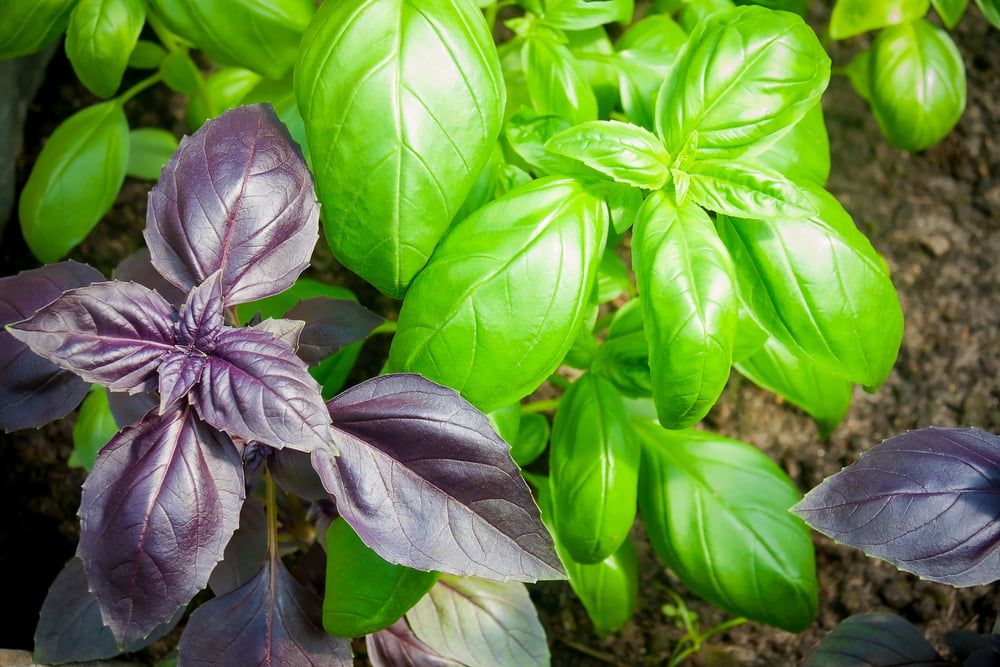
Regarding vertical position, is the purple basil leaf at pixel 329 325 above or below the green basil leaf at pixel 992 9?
below

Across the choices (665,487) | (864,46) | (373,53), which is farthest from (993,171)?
(373,53)

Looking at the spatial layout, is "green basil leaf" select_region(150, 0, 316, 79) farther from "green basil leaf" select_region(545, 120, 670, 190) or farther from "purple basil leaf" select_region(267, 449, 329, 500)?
"purple basil leaf" select_region(267, 449, 329, 500)

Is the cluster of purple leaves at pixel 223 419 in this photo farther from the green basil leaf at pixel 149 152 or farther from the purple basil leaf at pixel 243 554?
the green basil leaf at pixel 149 152

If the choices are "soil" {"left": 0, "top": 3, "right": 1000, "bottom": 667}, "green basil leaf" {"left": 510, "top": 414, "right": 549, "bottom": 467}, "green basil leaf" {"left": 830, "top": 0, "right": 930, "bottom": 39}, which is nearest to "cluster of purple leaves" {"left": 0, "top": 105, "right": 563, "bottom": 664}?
"green basil leaf" {"left": 510, "top": 414, "right": 549, "bottom": 467}

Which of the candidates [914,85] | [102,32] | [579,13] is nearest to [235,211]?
[102,32]

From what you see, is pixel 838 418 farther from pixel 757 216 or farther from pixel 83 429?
pixel 83 429

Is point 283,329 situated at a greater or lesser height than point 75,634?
greater

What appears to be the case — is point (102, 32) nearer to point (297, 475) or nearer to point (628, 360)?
point (297, 475)

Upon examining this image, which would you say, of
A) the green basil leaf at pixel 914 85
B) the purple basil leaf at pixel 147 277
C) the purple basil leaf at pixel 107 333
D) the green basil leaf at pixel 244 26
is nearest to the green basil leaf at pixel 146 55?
the green basil leaf at pixel 244 26
